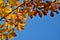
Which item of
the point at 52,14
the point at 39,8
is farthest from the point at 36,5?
the point at 52,14

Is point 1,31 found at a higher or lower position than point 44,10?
lower

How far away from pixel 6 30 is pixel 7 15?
375mm

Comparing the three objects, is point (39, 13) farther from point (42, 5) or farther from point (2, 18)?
point (2, 18)

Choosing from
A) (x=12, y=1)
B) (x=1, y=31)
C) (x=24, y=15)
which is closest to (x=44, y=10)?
(x=24, y=15)

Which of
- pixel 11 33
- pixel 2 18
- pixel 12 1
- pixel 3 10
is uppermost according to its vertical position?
pixel 12 1

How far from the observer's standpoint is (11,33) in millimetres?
2926

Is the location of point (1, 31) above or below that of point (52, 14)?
below

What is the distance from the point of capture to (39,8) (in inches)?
108

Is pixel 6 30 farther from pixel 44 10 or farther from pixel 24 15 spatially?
pixel 44 10

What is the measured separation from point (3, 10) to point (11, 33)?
0.59 meters

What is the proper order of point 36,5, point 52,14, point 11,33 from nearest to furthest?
1. point 52,14
2. point 36,5
3. point 11,33

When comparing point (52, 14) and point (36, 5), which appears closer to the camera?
point (52, 14)

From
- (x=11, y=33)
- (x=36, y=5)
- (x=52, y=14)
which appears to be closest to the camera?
(x=52, y=14)

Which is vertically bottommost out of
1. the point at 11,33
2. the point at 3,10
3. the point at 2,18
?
the point at 11,33
